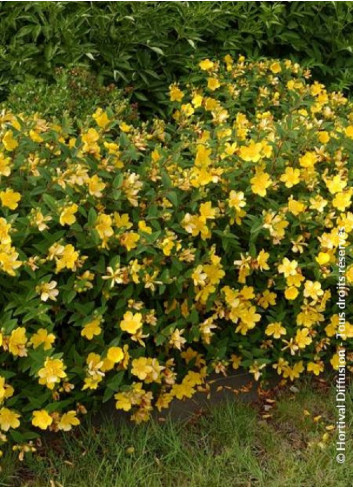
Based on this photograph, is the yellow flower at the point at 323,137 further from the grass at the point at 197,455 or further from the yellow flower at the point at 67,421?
the yellow flower at the point at 67,421

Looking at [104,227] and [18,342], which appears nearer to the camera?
[18,342]

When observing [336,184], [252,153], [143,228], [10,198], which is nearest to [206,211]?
[143,228]

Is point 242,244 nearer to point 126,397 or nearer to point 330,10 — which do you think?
point 126,397

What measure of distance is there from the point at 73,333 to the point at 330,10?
293 cm

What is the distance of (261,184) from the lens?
9.19 ft

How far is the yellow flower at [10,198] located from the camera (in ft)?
8.02

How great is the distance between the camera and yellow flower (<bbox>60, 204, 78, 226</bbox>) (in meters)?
2.39

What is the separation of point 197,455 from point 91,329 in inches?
23.8

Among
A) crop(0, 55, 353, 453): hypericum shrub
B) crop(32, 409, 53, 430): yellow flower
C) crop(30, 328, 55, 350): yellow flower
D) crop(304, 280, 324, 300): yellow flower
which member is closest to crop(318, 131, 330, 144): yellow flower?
crop(0, 55, 353, 453): hypericum shrub

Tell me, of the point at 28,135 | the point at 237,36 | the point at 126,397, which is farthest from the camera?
the point at 237,36

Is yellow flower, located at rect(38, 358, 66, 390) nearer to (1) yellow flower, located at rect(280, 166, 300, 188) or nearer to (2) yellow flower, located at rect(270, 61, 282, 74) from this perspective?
(1) yellow flower, located at rect(280, 166, 300, 188)

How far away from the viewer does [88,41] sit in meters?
3.93

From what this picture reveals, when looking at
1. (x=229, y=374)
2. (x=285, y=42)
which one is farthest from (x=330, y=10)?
(x=229, y=374)

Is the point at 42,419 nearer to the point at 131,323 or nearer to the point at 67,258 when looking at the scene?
the point at 131,323
